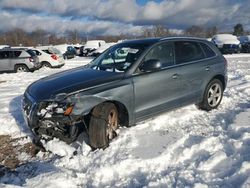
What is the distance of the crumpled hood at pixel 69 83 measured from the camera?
179 inches

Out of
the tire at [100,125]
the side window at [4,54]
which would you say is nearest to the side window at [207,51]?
the tire at [100,125]

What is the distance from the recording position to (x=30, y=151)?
4926mm

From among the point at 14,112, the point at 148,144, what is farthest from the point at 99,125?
the point at 14,112

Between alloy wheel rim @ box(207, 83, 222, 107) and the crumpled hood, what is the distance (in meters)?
2.54

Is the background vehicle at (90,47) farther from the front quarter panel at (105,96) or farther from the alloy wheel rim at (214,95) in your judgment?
the front quarter panel at (105,96)

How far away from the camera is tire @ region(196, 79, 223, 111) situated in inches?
253

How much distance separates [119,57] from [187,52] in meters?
1.47

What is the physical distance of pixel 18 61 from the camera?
56.1 feet

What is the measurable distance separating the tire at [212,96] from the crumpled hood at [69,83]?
92.8 inches

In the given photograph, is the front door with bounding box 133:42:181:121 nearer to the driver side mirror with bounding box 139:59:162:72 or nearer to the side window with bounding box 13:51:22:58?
the driver side mirror with bounding box 139:59:162:72

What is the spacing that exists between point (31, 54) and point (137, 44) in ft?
42.6

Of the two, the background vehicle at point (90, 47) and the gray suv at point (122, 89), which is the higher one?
the background vehicle at point (90, 47)

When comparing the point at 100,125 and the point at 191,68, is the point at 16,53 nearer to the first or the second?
the point at 191,68

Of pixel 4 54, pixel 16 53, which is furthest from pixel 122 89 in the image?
pixel 4 54
